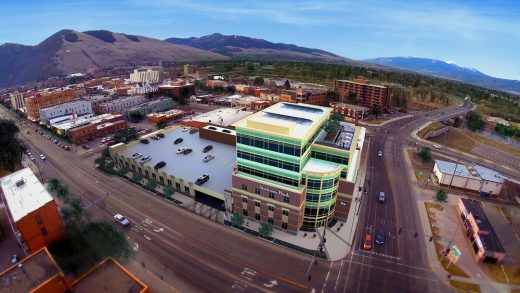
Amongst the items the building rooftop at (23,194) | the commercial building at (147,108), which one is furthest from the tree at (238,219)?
the commercial building at (147,108)

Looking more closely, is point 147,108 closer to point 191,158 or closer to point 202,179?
point 191,158

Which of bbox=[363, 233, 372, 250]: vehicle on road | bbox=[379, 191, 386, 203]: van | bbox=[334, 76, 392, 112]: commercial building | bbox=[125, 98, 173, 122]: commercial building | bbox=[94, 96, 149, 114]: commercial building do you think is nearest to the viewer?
bbox=[363, 233, 372, 250]: vehicle on road

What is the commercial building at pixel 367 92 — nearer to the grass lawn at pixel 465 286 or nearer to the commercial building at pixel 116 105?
the grass lawn at pixel 465 286

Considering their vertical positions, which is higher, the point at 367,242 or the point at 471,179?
the point at 471,179

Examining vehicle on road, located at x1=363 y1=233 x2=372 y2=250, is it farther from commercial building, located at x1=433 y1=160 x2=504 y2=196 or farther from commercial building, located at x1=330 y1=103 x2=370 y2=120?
commercial building, located at x1=330 y1=103 x2=370 y2=120

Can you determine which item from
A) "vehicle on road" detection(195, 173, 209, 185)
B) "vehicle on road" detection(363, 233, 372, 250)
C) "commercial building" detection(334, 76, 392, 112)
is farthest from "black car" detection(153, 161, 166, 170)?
"commercial building" detection(334, 76, 392, 112)

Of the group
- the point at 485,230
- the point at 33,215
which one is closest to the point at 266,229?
the point at 33,215
